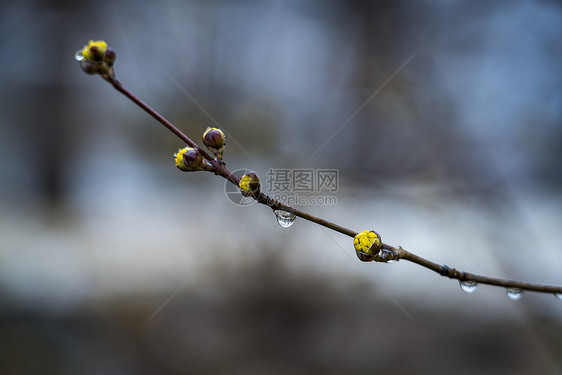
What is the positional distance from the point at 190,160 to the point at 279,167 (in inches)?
59.7

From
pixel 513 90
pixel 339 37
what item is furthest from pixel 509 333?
pixel 339 37

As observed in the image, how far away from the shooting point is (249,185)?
0.40 metres

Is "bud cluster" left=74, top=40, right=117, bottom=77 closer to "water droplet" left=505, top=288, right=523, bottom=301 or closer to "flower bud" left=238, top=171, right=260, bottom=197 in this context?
"flower bud" left=238, top=171, right=260, bottom=197

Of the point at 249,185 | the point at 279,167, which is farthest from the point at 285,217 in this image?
the point at 279,167

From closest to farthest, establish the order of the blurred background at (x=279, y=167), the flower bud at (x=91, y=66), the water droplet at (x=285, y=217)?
the flower bud at (x=91, y=66)
the water droplet at (x=285, y=217)
the blurred background at (x=279, y=167)

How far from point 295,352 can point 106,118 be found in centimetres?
168

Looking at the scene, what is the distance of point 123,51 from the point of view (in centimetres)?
203

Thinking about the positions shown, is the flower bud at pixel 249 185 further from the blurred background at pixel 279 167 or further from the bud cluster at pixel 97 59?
the blurred background at pixel 279 167

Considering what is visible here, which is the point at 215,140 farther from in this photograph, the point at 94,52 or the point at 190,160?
the point at 94,52

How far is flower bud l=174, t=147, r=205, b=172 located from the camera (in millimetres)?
396

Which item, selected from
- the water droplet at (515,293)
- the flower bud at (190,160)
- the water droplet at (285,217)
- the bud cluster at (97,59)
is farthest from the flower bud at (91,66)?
the water droplet at (515,293)

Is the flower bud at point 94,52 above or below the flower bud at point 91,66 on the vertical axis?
above

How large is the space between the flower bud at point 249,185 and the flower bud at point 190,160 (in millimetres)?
54

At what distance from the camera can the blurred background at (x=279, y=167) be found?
5.30ft
